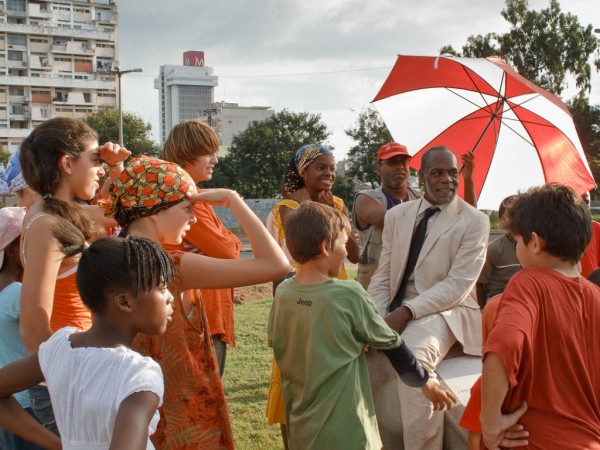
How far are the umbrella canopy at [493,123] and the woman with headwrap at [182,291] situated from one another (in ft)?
12.4

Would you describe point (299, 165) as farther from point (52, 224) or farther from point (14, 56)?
point (14, 56)

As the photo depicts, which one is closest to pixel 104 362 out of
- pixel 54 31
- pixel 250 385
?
pixel 250 385

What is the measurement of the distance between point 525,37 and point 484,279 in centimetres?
2767

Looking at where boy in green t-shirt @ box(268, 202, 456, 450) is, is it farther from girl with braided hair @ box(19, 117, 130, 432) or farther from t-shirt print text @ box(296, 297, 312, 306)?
girl with braided hair @ box(19, 117, 130, 432)

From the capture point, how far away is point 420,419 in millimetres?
3770

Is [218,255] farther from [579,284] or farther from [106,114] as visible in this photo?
[106,114]

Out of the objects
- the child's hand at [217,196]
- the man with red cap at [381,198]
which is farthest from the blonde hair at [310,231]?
the man with red cap at [381,198]

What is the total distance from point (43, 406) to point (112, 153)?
49.0 inches

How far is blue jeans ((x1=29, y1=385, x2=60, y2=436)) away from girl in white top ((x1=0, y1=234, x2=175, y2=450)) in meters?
0.51

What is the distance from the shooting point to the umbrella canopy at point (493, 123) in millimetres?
5984

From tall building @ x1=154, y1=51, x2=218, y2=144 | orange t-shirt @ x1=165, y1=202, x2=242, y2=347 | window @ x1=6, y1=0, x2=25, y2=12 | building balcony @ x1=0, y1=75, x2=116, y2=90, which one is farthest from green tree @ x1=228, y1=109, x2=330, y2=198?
tall building @ x1=154, y1=51, x2=218, y2=144

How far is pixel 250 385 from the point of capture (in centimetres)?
645

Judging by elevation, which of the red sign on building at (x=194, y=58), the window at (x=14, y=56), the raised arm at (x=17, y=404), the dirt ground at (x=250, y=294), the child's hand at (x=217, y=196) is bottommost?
the dirt ground at (x=250, y=294)

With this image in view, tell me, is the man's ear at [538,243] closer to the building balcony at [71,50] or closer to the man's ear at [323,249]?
the man's ear at [323,249]
